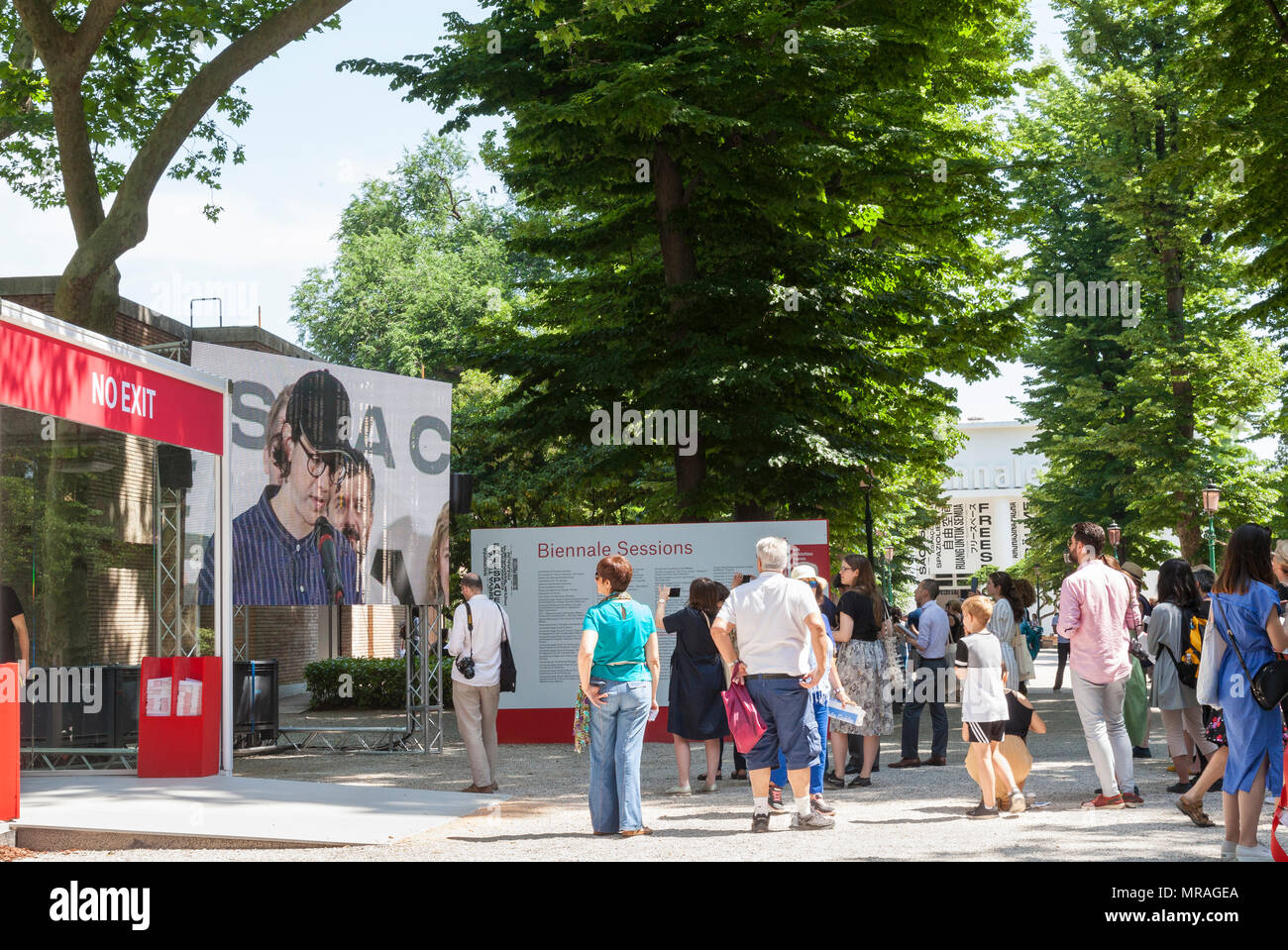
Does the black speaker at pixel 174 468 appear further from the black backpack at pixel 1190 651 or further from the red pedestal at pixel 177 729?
the black backpack at pixel 1190 651

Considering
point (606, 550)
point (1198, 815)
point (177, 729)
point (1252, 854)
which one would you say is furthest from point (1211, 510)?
point (177, 729)

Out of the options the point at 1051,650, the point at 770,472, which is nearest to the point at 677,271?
the point at 770,472

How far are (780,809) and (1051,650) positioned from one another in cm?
5185

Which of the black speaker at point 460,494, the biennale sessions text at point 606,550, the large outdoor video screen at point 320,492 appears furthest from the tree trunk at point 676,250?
the large outdoor video screen at point 320,492

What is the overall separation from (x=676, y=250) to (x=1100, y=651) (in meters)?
10.7

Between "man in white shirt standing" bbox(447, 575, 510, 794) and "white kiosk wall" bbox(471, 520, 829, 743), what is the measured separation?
4.38m

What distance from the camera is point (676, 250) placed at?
62.2ft

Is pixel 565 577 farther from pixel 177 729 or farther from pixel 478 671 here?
pixel 177 729

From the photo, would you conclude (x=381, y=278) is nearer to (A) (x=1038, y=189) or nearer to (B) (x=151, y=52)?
(A) (x=1038, y=189)

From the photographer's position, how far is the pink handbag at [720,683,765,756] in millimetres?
9031

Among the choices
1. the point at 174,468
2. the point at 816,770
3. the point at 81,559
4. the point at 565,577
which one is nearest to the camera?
the point at 816,770

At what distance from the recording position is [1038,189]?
33344mm

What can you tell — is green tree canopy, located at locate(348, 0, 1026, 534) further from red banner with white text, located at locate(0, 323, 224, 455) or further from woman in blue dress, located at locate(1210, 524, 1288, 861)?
woman in blue dress, located at locate(1210, 524, 1288, 861)

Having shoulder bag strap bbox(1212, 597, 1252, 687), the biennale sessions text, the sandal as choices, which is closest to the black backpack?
the sandal
